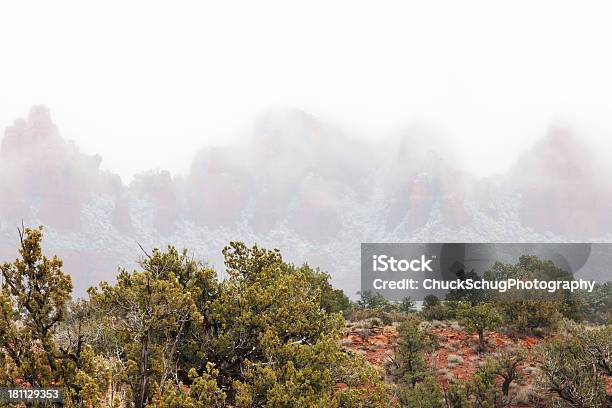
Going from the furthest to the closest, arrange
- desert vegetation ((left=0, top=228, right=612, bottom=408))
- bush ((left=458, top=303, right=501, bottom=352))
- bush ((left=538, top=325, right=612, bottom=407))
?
bush ((left=458, top=303, right=501, bottom=352)) < bush ((left=538, top=325, right=612, bottom=407)) < desert vegetation ((left=0, top=228, right=612, bottom=408))

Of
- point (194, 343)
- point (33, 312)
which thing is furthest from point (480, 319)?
point (33, 312)

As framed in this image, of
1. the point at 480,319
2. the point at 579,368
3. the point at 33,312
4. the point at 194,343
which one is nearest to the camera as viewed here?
the point at 33,312

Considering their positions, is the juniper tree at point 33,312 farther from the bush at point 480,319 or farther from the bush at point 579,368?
the bush at point 480,319

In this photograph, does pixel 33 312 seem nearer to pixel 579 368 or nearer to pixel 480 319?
pixel 579 368

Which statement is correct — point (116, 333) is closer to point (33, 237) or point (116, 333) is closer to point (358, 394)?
point (33, 237)

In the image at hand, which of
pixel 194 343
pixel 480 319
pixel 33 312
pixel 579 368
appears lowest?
pixel 579 368

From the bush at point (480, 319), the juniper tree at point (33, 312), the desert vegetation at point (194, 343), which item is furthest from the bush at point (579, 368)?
the juniper tree at point (33, 312)

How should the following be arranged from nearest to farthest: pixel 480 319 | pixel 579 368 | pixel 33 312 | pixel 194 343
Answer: pixel 33 312
pixel 194 343
pixel 579 368
pixel 480 319

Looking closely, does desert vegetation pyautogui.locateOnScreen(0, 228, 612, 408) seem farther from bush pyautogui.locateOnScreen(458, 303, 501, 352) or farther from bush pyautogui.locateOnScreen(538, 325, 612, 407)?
bush pyautogui.locateOnScreen(458, 303, 501, 352)

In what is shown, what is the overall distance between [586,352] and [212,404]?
16339 millimetres

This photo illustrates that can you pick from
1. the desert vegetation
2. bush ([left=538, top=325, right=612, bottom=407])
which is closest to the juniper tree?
the desert vegetation

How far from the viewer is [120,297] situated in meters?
11.6

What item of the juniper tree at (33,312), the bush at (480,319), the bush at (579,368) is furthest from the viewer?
the bush at (480,319)

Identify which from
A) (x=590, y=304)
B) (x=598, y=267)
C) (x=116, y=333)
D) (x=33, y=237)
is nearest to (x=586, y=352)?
(x=116, y=333)
